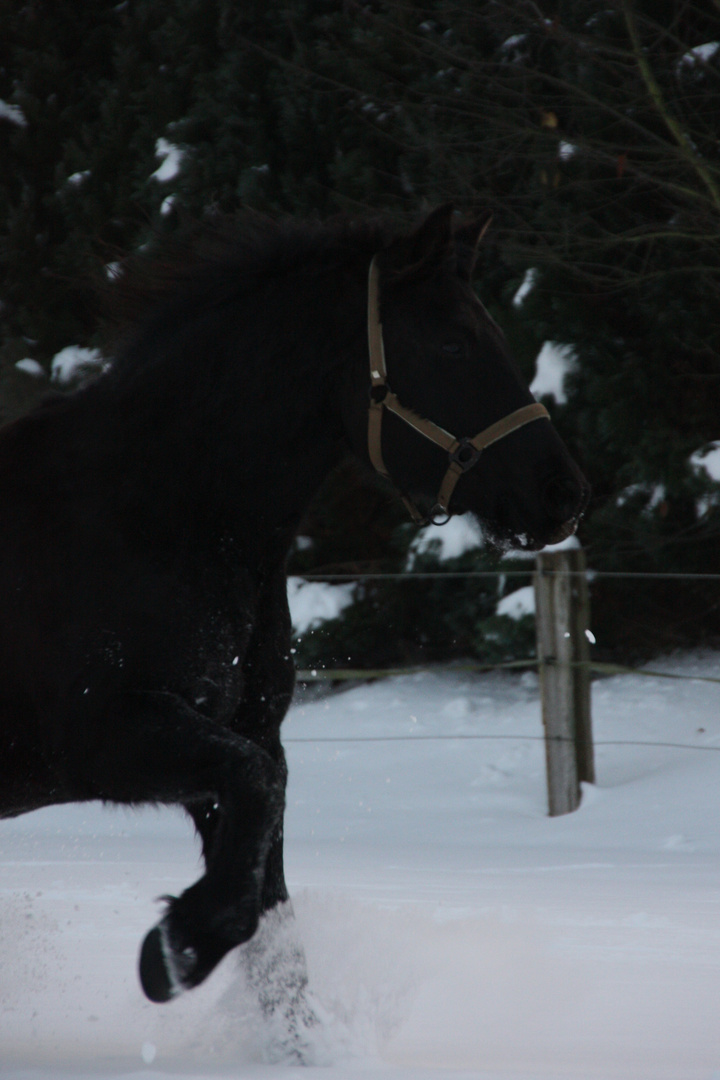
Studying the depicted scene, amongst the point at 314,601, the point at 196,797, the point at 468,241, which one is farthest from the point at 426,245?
the point at 314,601

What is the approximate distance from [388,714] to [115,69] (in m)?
5.12

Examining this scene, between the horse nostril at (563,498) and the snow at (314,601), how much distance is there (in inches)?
212

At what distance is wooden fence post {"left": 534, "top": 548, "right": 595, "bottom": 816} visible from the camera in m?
6.02

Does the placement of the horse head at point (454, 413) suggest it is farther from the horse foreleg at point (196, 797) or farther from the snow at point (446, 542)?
the snow at point (446, 542)

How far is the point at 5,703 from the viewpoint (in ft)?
8.80

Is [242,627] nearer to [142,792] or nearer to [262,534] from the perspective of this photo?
[262,534]

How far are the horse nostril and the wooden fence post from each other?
3.61 m

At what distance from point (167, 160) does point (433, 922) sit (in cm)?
587

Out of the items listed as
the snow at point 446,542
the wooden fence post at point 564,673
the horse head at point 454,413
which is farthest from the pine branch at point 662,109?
the horse head at point 454,413

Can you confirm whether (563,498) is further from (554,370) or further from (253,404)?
(554,370)

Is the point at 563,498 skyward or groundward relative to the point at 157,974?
skyward

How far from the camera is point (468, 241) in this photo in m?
2.90

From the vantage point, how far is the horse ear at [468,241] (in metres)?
2.78

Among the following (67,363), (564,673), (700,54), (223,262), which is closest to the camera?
(223,262)
